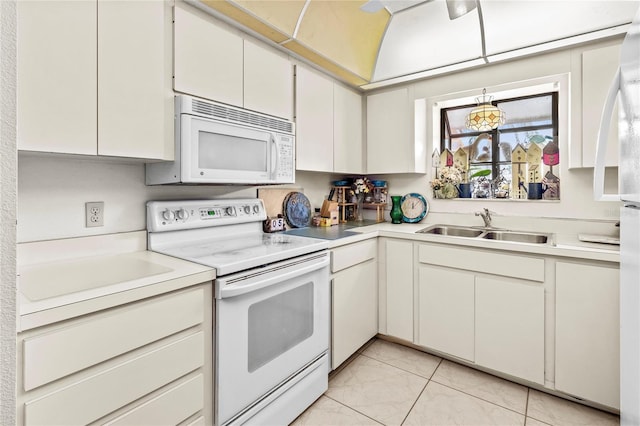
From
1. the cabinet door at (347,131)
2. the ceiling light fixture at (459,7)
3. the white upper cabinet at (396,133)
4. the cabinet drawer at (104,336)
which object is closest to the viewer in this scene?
the cabinet drawer at (104,336)

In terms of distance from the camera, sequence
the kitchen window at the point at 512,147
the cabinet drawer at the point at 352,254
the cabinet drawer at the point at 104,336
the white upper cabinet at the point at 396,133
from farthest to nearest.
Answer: the white upper cabinet at the point at 396,133, the kitchen window at the point at 512,147, the cabinet drawer at the point at 352,254, the cabinet drawer at the point at 104,336

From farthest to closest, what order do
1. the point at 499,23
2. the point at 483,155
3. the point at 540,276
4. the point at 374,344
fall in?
the point at 483,155 → the point at 374,344 → the point at 499,23 → the point at 540,276

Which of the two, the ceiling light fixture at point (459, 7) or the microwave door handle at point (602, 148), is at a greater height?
the ceiling light fixture at point (459, 7)

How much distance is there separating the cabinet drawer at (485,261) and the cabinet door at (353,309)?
0.42 metres

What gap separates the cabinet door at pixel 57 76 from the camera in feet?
3.58

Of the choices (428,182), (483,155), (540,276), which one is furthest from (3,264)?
(483,155)

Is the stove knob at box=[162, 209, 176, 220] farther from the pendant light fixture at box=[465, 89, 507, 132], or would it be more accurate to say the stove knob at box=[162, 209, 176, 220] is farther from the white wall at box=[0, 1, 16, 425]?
the pendant light fixture at box=[465, 89, 507, 132]

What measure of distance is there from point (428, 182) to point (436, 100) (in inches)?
→ 28.2

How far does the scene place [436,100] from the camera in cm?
282

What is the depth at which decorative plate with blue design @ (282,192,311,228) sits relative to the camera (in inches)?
97.7

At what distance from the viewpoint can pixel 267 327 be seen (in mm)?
1521

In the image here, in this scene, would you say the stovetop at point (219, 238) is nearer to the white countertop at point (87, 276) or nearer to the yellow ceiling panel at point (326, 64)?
the white countertop at point (87, 276)

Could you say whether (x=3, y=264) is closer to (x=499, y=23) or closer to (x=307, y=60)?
(x=307, y=60)

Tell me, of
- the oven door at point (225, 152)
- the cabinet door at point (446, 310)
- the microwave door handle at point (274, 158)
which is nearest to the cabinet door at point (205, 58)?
the oven door at point (225, 152)
